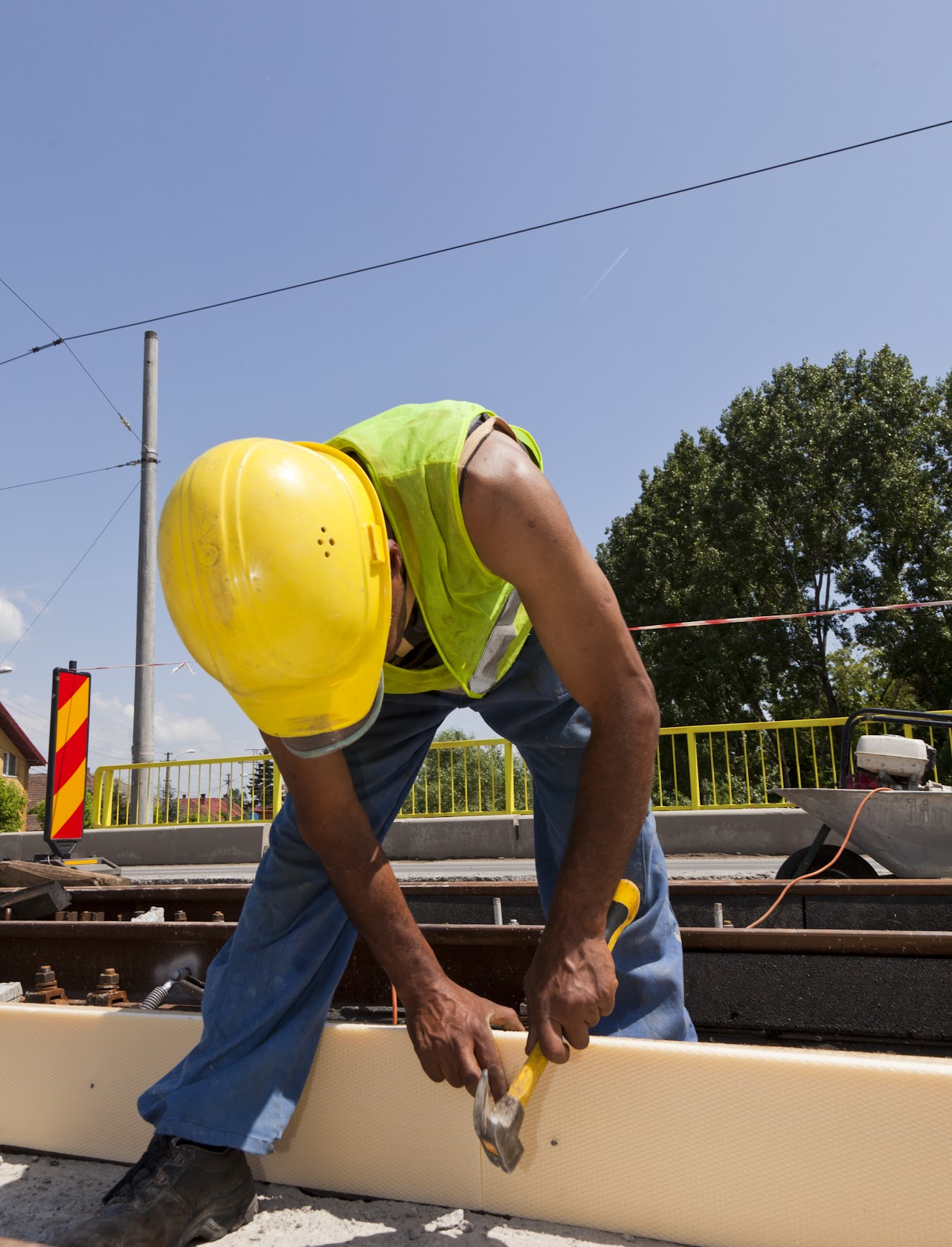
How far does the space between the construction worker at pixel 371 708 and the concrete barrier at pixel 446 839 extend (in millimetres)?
6578

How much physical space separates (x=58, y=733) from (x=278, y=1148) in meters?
6.69

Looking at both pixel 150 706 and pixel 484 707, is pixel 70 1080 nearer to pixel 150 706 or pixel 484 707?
pixel 484 707

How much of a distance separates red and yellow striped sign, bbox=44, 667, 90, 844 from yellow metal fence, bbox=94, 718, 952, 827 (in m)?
3.16

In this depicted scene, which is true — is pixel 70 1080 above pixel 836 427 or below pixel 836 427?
below

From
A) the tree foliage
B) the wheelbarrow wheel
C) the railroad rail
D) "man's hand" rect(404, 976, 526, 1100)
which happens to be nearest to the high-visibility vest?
"man's hand" rect(404, 976, 526, 1100)

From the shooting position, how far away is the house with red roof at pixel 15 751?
153 ft

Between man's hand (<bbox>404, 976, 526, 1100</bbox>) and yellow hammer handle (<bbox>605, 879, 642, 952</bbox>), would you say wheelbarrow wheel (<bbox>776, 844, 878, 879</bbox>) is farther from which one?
man's hand (<bbox>404, 976, 526, 1100</bbox>)

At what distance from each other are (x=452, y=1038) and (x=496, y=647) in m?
0.78

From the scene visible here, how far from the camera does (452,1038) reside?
1.68 m

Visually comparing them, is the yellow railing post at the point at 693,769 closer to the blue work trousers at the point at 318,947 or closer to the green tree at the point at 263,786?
the green tree at the point at 263,786

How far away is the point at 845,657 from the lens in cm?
3161

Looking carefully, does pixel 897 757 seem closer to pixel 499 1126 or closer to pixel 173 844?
pixel 499 1126

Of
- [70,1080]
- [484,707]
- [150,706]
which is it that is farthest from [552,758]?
[150,706]

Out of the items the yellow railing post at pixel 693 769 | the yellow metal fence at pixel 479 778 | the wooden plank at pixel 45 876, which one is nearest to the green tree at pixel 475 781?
the yellow metal fence at pixel 479 778
